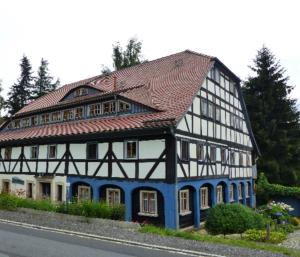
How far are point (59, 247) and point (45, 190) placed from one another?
1673cm

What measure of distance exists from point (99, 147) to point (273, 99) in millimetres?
23981

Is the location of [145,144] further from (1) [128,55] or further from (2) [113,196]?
(1) [128,55]

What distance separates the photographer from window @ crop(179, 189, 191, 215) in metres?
20.5

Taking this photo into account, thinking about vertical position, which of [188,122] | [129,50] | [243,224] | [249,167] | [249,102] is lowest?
[243,224]

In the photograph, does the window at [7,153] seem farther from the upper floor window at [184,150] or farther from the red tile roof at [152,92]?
the upper floor window at [184,150]

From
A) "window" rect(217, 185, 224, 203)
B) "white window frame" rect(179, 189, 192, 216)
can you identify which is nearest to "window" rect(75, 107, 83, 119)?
"white window frame" rect(179, 189, 192, 216)

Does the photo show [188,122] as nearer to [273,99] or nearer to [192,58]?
[192,58]

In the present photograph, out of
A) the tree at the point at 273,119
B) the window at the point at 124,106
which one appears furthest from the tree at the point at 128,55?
the window at the point at 124,106

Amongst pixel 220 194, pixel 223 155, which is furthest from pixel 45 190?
pixel 223 155

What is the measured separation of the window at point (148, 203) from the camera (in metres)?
20.2

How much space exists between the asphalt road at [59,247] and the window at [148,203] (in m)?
8.25

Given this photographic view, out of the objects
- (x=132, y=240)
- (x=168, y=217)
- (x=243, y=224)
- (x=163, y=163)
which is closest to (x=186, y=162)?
(x=163, y=163)

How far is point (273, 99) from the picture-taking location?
39438 mm

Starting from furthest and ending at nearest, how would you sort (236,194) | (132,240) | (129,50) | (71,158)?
(129,50) → (236,194) → (71,158) → (132,240)
